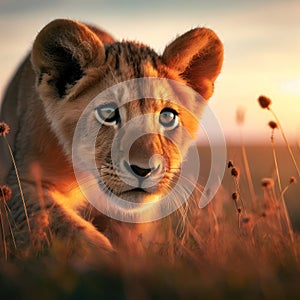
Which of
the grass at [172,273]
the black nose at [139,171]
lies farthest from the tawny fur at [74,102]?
the grass at [172,273]

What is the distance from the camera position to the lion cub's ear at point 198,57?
17.9 ft

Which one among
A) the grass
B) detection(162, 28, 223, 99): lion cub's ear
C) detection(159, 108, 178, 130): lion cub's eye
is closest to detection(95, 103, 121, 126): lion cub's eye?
detection(159, 108, 178, 130): lion cub's eye

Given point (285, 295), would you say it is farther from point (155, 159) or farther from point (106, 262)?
point (155, 159)

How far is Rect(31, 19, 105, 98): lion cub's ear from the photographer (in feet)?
16.4

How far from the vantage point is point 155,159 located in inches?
181

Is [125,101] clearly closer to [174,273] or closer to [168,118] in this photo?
[168,118]

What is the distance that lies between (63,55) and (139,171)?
1.29 metres

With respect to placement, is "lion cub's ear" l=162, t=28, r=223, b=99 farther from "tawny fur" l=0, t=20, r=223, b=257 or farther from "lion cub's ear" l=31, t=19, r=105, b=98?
"lion cub's ear" l=31, t=19, r=105, b=98

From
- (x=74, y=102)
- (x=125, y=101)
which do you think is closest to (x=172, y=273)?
(x=125, y=101)

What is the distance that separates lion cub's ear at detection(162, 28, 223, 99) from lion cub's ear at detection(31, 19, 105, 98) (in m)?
0.66

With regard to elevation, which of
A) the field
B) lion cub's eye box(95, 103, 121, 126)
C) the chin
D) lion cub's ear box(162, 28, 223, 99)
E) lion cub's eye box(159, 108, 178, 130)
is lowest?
the field

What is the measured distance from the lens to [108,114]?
5035 millimetres

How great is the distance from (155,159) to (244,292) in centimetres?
198

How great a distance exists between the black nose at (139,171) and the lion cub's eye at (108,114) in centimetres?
62
